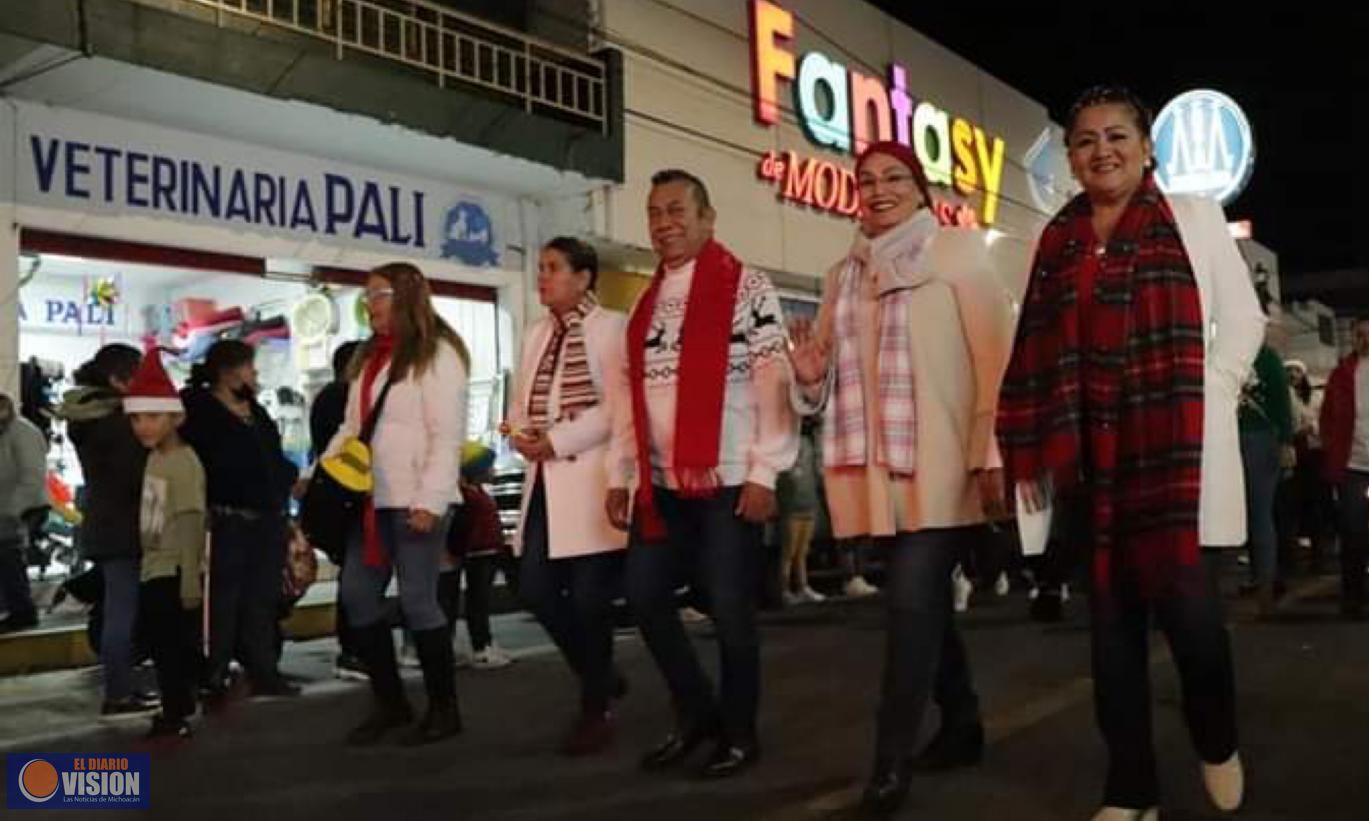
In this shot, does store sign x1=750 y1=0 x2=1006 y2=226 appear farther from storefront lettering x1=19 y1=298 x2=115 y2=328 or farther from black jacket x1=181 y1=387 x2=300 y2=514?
black jacket x1=181 y1=387 x2=300 y2=514

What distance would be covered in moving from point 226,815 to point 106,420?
2.71 metres

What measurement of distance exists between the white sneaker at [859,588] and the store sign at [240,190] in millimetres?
4265

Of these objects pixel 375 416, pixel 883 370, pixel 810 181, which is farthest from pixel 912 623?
pixel 810 181

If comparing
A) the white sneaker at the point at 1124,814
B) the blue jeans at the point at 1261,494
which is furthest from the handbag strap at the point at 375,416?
the blue jeans at the point at 1261,494

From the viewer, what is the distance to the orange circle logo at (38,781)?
4586mm

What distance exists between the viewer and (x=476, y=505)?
7.45 m

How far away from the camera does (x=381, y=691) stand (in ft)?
17.7

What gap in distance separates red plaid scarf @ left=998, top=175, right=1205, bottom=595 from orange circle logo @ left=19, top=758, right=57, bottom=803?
328 cm

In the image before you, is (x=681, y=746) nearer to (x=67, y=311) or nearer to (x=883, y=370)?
(x=883, y=370)

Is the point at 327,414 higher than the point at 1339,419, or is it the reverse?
the point at 327,414

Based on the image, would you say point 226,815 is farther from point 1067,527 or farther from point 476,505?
point 476,505

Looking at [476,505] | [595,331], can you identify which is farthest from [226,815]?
[476,505]

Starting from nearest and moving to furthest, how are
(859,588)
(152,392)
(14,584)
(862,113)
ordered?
(152,392) → (14,584) → (859,588) → (862,113)

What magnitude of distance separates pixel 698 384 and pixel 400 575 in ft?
4.90
